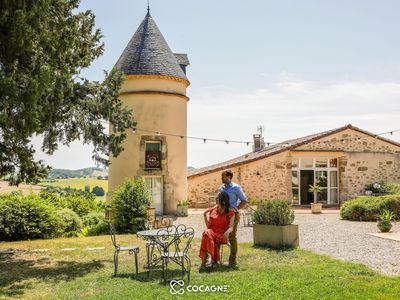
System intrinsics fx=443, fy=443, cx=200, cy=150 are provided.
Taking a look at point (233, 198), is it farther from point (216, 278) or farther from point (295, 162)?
A: point (295, 162)

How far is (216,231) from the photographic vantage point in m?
8.42

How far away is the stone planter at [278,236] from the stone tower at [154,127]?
10.9 metres

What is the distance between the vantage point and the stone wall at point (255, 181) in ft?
80.1

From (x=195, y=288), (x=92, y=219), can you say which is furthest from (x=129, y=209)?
(x=195, y=288)

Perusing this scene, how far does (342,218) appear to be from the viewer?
18.5 m

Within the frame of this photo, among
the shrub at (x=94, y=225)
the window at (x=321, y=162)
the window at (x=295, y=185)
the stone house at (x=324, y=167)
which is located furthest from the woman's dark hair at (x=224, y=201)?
the window at (x=321, y=162)

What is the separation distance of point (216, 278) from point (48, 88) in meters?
4.62

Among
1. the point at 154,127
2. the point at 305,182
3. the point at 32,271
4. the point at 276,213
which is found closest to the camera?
the point at 32,271

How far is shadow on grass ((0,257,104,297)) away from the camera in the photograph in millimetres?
7456

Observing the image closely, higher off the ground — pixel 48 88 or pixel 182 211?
pixel 48 88

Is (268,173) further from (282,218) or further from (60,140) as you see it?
(60,140)

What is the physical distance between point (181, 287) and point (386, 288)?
303cm

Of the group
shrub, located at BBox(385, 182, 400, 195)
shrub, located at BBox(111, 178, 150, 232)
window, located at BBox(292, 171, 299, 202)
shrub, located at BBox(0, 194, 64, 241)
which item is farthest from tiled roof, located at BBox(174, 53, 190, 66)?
shrub, located at BBox(385, 182, 400, 195)

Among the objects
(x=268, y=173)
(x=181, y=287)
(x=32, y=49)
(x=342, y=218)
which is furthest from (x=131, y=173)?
(x=181, y=287)
